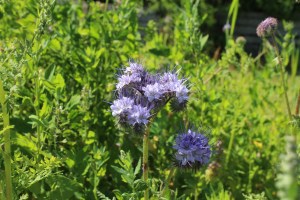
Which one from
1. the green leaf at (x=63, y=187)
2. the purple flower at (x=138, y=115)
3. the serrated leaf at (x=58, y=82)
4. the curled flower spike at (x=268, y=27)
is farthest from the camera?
the curled flower spike at (x=268, y=27)

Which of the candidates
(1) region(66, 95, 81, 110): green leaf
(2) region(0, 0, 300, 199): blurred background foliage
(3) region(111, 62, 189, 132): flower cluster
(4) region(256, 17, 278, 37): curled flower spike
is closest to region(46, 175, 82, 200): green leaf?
(2) region(0, 0, 300, 199): blurred background foliage

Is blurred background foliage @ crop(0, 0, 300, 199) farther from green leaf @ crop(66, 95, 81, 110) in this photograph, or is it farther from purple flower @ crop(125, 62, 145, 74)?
purple flower @ crop(125, 62, 145, 74)

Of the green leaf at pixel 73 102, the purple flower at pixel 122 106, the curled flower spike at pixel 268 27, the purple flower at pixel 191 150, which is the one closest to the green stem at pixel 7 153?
the purple flower at pixel 122 106

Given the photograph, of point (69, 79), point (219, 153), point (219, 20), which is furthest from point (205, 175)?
point (219, 20)

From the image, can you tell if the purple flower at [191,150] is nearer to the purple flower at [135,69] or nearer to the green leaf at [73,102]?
the purple flower at [135,69]

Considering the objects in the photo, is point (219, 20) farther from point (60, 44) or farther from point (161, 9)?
point (60, 44)

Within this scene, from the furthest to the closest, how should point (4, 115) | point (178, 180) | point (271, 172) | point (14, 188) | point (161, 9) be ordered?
point (161, 9), point (271, 172), point (178, 180), point (14, 188), point (4, 115)

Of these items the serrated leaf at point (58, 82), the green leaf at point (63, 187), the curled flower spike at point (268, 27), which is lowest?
the green leaf at point (63, 187)
